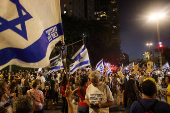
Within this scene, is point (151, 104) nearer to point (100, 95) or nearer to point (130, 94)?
point (100, 95)

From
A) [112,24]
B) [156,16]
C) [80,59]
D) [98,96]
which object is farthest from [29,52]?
[112,24]

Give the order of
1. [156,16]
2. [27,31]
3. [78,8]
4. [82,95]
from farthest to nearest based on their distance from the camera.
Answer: [78,8] < [156,16] < [82,95] < [27,31]

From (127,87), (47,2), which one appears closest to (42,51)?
(47,2)

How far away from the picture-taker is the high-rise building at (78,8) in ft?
215

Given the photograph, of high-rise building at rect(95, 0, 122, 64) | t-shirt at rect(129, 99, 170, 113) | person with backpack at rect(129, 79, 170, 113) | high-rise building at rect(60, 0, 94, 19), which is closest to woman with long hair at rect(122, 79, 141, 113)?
person with backpack at rect(129, 79, 170, 113)

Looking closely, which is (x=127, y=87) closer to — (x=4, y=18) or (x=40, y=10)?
(x=40, y=10)

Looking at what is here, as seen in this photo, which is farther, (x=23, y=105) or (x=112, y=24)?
(x=112, y=24)

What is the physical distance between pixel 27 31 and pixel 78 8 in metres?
73.0

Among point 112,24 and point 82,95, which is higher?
point 112,24

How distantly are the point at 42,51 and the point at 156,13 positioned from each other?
1736cm

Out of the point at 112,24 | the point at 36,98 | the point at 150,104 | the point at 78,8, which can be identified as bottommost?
the point at 36,98

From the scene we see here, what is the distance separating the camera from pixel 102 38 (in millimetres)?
38812

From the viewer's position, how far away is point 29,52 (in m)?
2.51

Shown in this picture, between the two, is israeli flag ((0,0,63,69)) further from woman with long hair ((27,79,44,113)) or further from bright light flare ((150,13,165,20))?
bright light flare ((150,13,165,20))
